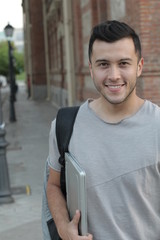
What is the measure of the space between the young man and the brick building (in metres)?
7.11

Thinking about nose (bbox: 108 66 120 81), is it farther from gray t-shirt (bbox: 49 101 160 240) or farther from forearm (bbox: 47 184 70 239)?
forearm (bbox: 47 184 70 239)

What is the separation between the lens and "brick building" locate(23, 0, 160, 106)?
902cm

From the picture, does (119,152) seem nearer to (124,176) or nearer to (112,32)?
(124,176)

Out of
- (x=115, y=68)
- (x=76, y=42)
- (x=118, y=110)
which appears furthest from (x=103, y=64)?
(x=76, y=42)

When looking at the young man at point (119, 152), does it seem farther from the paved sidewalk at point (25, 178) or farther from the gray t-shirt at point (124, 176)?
the paved sidewalk at point (25, 178)

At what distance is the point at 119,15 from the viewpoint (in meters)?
10.6

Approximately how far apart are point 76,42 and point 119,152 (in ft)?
50.7

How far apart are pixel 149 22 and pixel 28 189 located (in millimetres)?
3476

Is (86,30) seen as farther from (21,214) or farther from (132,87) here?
(132,87)

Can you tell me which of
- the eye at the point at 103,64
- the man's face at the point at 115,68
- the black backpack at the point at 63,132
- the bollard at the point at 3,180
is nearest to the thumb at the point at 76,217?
the black backpack at the point at 63,132

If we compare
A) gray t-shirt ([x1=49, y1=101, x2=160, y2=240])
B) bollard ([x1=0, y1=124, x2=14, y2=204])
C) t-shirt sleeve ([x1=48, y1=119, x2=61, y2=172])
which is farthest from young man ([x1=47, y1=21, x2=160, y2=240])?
bollard ([x1=0, y1=124, x2=14, y2=204])

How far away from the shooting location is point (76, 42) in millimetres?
17125

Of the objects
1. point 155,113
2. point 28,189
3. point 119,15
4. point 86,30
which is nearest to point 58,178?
point 155,113

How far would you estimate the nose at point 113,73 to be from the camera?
6.17 feet
